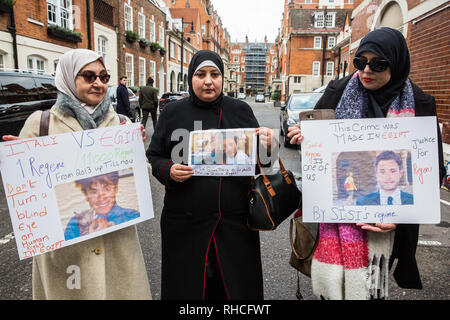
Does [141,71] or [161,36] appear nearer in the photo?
[141,71]

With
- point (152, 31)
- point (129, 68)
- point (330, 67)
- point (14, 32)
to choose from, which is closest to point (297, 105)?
point (14, 32)

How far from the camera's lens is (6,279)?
10.3 ft

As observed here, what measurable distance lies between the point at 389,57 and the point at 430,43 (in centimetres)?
766

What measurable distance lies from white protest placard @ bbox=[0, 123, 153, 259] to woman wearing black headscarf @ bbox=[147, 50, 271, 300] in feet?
0.66

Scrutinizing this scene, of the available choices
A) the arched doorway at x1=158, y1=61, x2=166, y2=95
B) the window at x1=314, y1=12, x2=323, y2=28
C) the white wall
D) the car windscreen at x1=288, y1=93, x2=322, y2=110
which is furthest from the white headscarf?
the window at x1=314, y1=12, x2=323, y2=28

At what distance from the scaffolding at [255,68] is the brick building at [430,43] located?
5476 inches

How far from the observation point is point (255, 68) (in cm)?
14750

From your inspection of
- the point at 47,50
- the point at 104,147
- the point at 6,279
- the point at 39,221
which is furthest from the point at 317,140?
the point at 47,50

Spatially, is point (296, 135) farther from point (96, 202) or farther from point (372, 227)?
point (96, 202)

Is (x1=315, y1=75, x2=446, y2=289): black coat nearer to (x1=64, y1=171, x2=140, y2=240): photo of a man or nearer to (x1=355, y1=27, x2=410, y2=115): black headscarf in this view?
(x1=355, y1=27, x2=410, y2=115): black headscarf

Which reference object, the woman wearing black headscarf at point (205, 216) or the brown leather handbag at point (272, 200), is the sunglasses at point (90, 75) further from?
the brown leather handbag at point (272, 200)

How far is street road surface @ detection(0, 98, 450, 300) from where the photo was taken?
2961 millimetres
